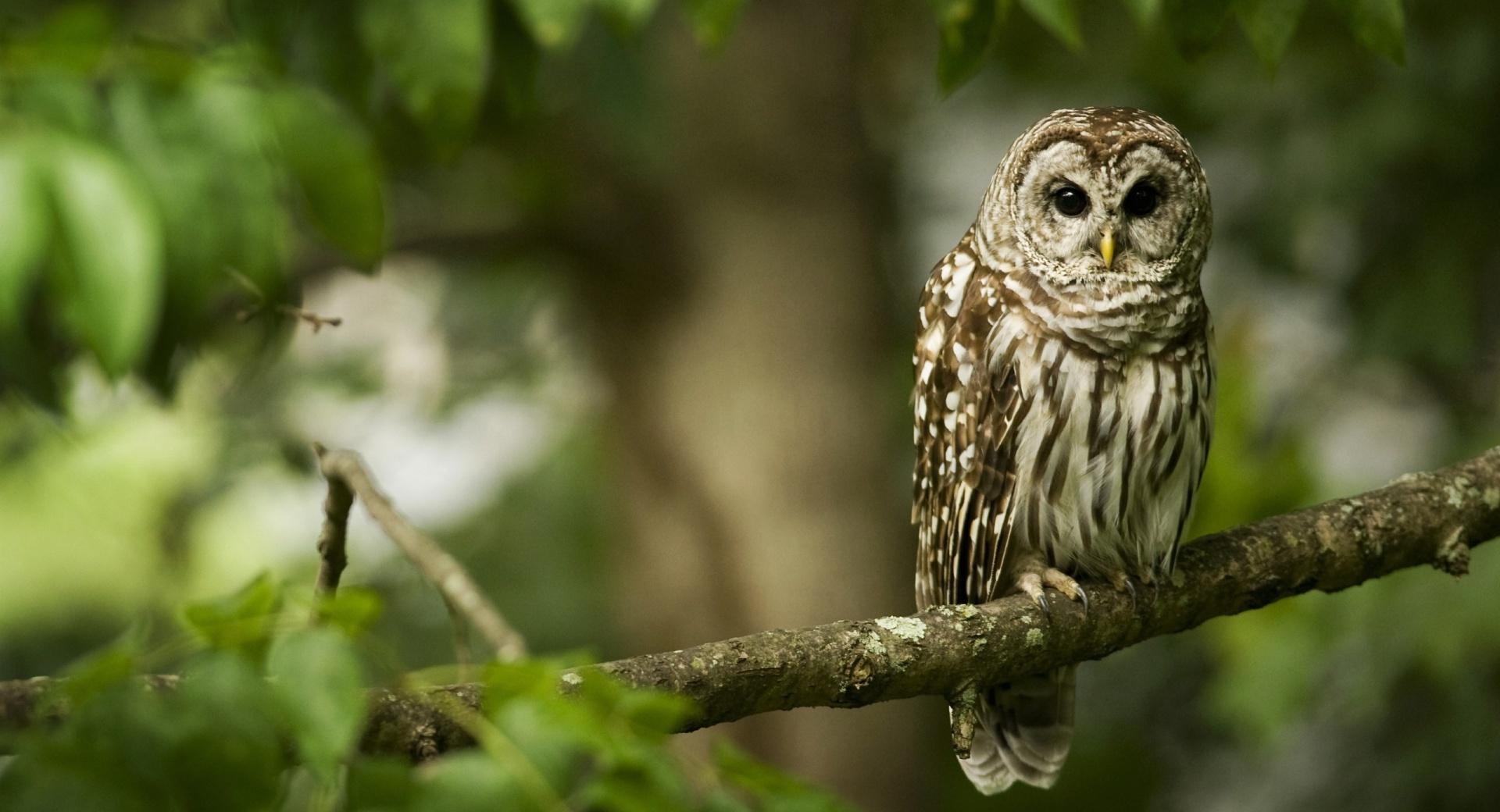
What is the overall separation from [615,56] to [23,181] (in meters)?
2.49

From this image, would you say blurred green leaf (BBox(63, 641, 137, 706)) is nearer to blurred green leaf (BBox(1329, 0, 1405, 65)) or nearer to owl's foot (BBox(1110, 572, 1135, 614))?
blurred green leaf (BBox(1329, 0, 1405, 65))

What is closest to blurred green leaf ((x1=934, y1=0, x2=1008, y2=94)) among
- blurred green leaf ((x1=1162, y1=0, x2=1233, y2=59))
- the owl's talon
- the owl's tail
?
blurred green leaf ((x1=1162, y1=0, x2=1233, y2=59))

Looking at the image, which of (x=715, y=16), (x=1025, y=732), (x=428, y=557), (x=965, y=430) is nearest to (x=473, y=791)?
(x=428, y=557)

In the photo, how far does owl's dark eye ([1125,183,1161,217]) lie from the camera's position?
2.78m

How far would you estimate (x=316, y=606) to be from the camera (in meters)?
1.54

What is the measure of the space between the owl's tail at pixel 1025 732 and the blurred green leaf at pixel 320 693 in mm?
2294

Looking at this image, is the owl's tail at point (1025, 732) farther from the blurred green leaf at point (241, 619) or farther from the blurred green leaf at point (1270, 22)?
the blurred green leaf at point (241, 619)

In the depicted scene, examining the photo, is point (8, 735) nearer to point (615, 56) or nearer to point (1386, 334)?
point (615, 56)

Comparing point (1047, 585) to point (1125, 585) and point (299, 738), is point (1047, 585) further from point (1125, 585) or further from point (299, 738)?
point (299, 738)

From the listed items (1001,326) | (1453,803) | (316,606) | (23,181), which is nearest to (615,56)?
(1001,326)

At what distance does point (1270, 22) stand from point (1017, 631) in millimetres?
1073

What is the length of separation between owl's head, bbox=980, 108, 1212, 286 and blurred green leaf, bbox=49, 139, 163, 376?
63.8 inches

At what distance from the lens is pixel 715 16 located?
7.38ft

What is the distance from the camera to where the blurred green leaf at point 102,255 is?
5.74 feet
